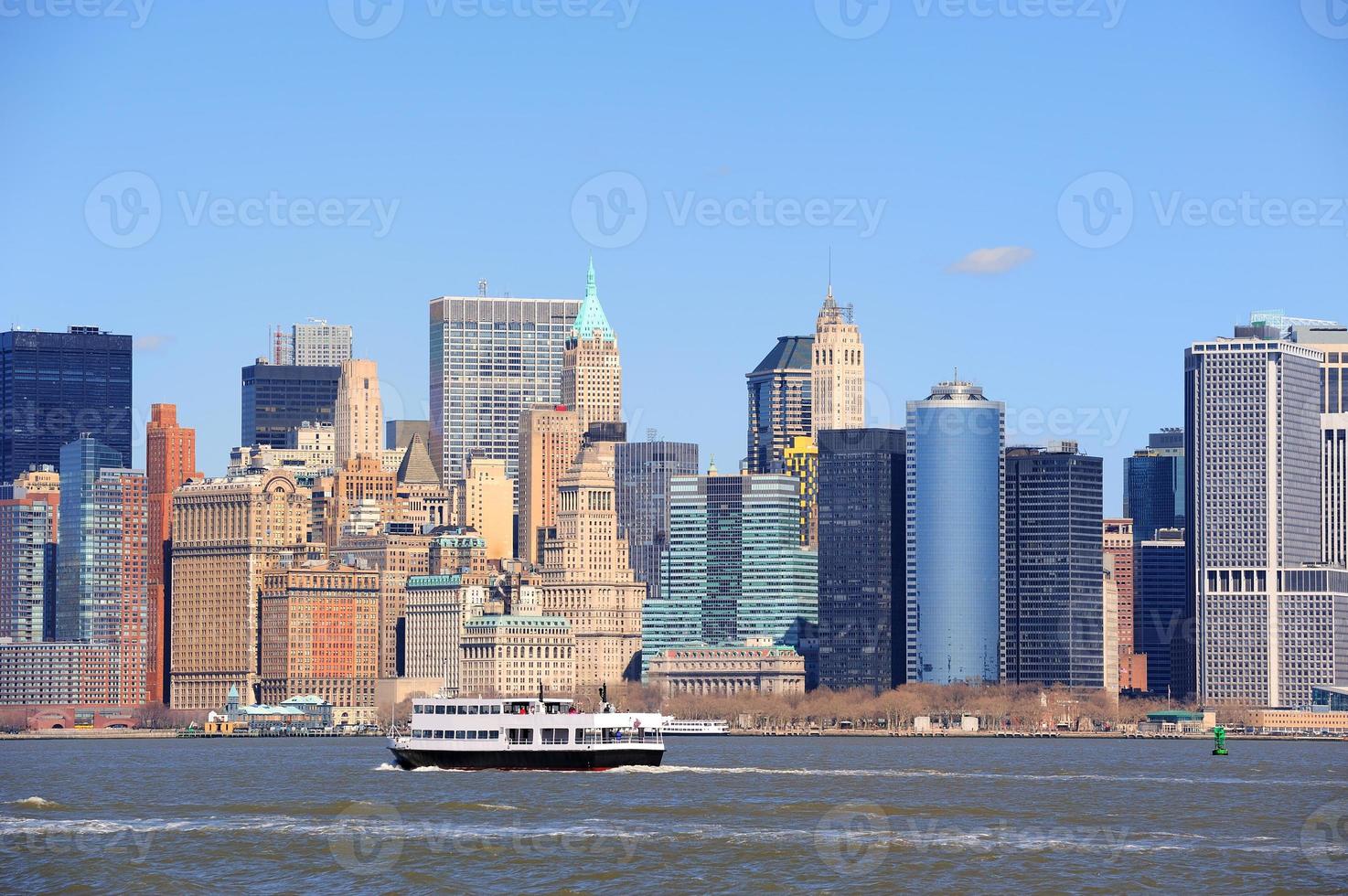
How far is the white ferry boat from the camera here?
17700 centimetres

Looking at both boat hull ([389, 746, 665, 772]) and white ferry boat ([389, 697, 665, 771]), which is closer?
boat hull ([389, 746, 665, 772])

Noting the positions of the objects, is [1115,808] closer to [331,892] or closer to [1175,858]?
[1175,858]

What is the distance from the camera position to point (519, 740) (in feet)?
582

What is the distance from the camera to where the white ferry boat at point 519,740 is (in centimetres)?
17700

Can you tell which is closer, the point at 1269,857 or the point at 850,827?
the point at 1269,857

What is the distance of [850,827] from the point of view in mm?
130875

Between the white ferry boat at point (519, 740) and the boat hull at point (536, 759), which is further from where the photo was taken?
the white ferry boat at point (519, 740)

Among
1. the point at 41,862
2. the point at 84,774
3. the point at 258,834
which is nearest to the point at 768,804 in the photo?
the point at 258,834

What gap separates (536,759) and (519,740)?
1649 mm

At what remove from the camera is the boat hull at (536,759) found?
177m

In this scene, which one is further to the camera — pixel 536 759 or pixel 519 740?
pixel 519 740

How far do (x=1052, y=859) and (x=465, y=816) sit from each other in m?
32.9

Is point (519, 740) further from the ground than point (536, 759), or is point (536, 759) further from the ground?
point (519, 740)

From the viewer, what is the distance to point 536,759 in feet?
580
